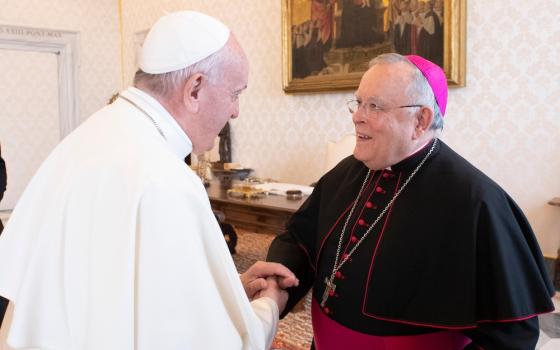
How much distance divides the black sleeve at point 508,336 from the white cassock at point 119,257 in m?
0.73

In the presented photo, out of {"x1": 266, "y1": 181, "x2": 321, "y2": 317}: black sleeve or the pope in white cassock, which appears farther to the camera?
{"x1": 266, "y1": 181, "x2": 321, "y2": 317}: black sleeve

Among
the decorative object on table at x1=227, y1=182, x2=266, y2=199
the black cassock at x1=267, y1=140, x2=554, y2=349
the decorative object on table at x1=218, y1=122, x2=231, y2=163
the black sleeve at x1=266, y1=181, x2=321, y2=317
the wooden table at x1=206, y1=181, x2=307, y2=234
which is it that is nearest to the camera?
the black cassock at x1=267, y1=140, x2=554, y2=349

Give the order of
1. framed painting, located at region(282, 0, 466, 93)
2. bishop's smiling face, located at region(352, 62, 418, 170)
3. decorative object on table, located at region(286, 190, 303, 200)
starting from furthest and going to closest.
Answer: decorative object on table, located at region(286, 190, 303, 200) < framed painting, located at region(282, 0, 466, 93) < bishop's smiling face, located at region(352, 62, 418, 170)

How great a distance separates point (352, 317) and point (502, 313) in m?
0.50

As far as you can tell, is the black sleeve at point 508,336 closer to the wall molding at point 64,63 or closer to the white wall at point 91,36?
the wall molding at point 64,63

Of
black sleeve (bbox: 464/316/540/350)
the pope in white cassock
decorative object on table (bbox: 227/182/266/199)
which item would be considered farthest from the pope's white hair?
decorative object on table (bbox: 227/182/266/199)

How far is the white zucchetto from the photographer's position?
1.44m

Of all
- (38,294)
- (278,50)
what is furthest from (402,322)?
(278,50)

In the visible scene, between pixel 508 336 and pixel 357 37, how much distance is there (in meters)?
4.36

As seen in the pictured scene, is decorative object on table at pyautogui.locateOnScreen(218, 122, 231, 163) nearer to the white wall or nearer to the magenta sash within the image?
the white wall

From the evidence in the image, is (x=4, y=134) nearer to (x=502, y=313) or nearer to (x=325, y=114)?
(x=325, y=114)

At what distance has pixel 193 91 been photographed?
145 centimetres

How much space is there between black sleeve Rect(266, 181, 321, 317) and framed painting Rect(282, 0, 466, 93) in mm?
3034

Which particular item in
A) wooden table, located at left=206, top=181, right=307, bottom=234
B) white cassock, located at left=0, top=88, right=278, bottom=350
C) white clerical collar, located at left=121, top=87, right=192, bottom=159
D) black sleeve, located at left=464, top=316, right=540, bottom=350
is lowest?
wooden table, located at left=206, top=181, right=307, bottom=234
